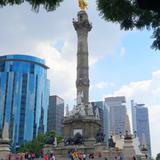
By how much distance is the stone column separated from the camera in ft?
182

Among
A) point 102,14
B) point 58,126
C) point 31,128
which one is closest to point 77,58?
point 102,14

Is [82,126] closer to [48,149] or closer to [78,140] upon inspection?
[78,140]

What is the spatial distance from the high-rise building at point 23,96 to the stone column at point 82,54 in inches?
2583

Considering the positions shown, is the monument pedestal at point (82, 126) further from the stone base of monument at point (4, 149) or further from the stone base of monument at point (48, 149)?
the stone base of monument at point (4, 149)

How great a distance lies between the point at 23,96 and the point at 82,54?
235 ft

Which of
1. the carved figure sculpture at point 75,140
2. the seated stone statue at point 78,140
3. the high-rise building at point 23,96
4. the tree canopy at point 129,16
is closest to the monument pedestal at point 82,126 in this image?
the carved figure sculpture at point 75,140

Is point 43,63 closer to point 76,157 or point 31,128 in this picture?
point 31,128

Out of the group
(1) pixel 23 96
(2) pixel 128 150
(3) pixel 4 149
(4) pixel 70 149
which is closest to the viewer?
(2) pixel 128 150

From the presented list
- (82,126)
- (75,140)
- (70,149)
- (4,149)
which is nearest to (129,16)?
A: (4,149)

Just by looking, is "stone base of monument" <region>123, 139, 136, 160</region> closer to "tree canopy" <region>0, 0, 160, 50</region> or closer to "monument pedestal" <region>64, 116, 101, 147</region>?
"monument pedestal" <region>64, 116, 101, 147</region>

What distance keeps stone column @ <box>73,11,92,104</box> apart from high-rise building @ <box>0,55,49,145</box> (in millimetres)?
65616

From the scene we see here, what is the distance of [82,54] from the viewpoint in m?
57.4

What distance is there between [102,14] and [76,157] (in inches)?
1350

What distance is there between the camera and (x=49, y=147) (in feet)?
159
